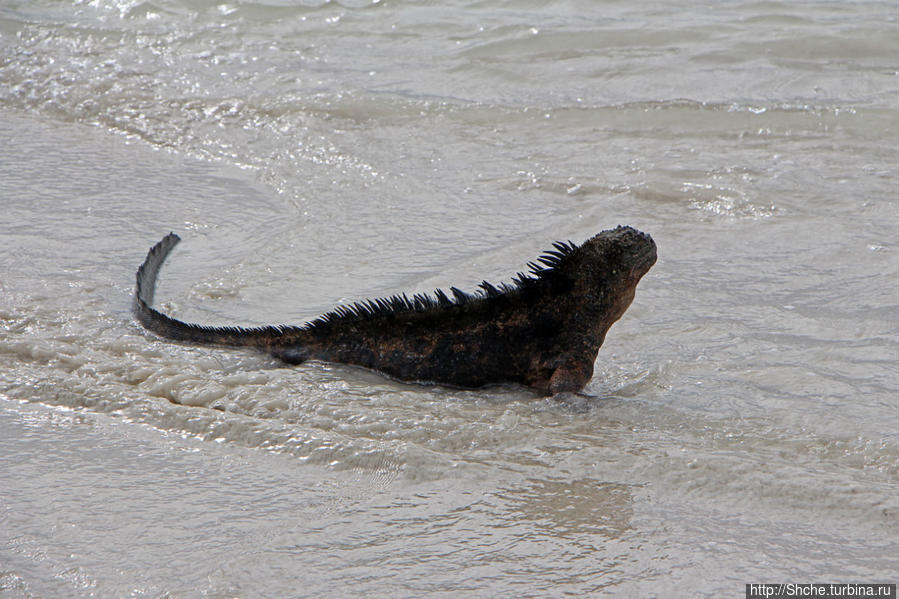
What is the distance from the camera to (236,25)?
11539 mm

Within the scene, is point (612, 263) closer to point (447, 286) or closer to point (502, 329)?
point (502, 329)

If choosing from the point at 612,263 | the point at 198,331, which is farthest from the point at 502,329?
the point at 198,331

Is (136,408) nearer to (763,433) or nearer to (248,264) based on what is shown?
(248,264)

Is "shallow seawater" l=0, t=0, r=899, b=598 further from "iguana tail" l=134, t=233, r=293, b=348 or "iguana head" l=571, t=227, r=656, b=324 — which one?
"iguana head" l=571, t=227, r=656, b=324

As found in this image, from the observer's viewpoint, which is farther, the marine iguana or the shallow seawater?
the marine iguana

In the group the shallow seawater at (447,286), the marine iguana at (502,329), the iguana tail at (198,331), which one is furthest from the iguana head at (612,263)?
the iguana tail at (198,331)

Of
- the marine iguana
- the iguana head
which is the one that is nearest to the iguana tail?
the marine iguana

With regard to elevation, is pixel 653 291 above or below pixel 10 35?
below

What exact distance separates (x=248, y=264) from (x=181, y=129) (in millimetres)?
3388

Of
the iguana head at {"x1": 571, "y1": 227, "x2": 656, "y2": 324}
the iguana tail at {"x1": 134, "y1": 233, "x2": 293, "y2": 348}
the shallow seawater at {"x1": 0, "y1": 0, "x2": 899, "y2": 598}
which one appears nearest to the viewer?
the shallow seawater at {"x1": 0, "y1": 0, "x2": 899, "y2": 598}

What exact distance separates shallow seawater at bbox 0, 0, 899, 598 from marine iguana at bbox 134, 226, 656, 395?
123mm

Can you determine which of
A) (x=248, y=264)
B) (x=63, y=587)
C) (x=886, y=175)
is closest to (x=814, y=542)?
(x=63, y=587)

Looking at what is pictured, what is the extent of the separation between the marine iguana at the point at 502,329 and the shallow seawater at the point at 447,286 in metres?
0.12

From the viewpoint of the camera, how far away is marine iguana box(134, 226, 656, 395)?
13.8 feet
